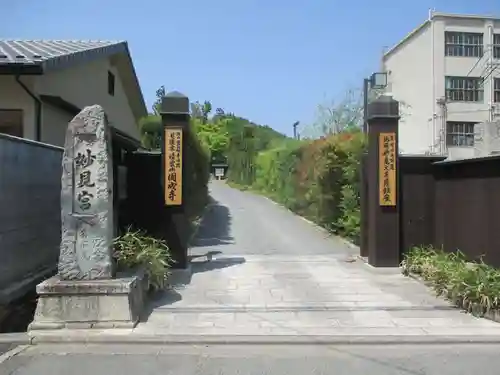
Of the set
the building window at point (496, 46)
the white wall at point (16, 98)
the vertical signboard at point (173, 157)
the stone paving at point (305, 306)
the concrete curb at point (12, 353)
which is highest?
the building window at point (496, 46)

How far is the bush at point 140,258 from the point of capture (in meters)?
7.74

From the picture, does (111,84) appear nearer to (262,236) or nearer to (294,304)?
(262,236)

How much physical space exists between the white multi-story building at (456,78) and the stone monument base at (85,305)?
33.0 meters

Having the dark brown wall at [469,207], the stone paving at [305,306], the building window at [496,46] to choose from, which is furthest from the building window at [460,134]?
the stone paving at [305,306]

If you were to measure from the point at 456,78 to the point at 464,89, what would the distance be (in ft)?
3.27

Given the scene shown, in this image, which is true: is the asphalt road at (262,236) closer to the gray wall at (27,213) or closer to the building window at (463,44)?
the gray wall at (27,213)

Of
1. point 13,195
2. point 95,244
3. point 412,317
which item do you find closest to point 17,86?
point 13,195

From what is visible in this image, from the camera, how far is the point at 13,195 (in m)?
6.93

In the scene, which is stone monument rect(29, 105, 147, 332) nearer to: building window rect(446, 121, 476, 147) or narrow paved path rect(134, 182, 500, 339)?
narrow paved path rect(134, 182, 500, 339)

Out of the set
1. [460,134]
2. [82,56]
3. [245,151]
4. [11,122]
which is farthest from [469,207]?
[245,151]

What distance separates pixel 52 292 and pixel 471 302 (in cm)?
550

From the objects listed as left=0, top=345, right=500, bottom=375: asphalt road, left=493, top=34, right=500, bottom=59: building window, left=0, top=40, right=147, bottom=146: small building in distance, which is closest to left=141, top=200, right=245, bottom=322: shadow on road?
left=0, top=345, right=500, bottom=375: asphalt road

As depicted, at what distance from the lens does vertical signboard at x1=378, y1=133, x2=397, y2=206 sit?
1009cm

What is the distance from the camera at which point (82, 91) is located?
13719 mm
